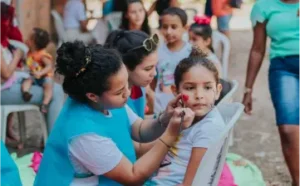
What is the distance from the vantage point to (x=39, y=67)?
4988 millimetres

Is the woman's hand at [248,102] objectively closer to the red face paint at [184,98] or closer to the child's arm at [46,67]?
the red face paint at [184,98]

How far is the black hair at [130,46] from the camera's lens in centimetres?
310

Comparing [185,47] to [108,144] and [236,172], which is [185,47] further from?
[108,144]

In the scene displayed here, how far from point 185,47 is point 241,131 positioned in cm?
135

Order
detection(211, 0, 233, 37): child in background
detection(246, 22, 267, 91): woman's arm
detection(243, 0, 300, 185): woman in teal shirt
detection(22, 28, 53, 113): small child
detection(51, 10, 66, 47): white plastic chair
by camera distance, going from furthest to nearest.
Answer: detection(51, 10, 66, 47): white plastic chair
detection(211, 0, 233, 37): child in background
detection(22, 28, 53, 113): small child
detection(246, 22, 267, 91): woman's arm
detection(243, 0, 300, 185): woman in teal shirt

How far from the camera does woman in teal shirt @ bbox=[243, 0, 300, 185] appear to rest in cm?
355

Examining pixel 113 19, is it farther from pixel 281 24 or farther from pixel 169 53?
pixel 281 24

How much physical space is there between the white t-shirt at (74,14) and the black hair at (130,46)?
4413 millimetres

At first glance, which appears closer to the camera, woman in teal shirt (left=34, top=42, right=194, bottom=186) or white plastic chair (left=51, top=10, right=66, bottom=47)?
woman in teal shirt (left=34, top=42, right=194, bottom=186)

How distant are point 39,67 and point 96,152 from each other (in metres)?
2.67

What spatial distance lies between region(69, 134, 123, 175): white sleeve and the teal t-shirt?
163cm

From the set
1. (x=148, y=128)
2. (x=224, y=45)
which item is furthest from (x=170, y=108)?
(x=224, y=45)

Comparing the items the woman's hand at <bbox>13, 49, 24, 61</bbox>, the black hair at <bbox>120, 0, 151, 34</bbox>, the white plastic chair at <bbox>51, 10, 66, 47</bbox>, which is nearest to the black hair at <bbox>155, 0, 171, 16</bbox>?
the black hair at <bbox>120, 0, 151, 34</bbox>

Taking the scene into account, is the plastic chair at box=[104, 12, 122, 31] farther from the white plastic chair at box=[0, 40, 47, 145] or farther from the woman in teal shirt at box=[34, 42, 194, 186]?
the woman in teal shirt at box=[34, 42, 194, 186]
